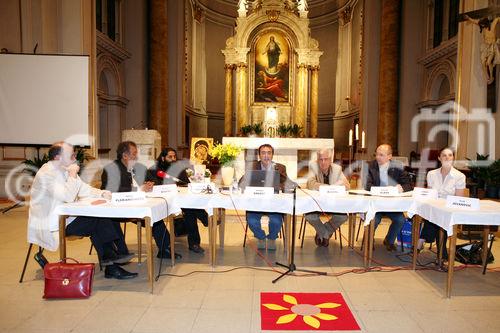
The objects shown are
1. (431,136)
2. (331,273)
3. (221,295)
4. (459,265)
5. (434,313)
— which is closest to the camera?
(434,313)

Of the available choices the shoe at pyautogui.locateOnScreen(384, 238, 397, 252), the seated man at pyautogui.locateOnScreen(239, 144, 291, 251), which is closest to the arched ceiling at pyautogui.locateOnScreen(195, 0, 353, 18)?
the seated man at pyautogui.locateOnScreen(239, 144, 291, 251)

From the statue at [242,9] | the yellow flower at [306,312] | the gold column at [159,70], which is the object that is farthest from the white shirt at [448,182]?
the statue at [242,9]

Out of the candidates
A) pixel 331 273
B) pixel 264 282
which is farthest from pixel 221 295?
pixel 331 273

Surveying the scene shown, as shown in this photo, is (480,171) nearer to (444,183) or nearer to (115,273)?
(444,183)

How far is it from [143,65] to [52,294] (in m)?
9.92

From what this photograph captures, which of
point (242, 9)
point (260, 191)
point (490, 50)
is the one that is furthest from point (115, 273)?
point (242, 9)

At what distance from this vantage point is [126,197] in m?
3.56

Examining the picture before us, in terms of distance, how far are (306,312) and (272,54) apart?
12.8m

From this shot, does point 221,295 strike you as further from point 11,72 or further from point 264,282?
point 11,72

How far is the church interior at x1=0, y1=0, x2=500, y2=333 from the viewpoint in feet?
10.3

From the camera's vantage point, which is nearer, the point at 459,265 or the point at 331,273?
the point at 331,273

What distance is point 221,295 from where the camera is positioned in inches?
132

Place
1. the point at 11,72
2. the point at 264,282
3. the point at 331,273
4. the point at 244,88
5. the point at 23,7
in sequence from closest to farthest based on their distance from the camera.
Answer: the point at 264,282 < the point at 331,273 < the point at 11,72 < the point at 23,7 < the point at 244,88

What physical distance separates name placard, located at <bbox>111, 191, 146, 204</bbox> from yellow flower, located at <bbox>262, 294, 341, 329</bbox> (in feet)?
4.86
